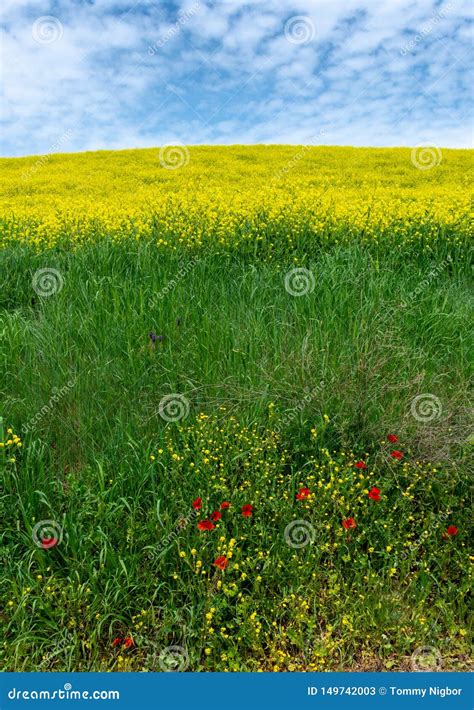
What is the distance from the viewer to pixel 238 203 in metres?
9.93

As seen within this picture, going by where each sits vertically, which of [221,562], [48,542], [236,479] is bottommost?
[48,542]

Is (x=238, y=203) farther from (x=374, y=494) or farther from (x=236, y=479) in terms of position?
(x=374, y=494)

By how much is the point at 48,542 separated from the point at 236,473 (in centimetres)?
122

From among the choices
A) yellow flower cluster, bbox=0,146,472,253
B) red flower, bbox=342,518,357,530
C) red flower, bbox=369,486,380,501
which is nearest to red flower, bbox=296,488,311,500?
red flower, bbox=342,518,357,530

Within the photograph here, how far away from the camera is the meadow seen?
9.58 ft

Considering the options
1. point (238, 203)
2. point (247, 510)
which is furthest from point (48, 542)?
point (238, 203)

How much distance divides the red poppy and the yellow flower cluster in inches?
201

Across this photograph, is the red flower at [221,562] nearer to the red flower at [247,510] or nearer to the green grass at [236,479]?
the green grass at [236,479]

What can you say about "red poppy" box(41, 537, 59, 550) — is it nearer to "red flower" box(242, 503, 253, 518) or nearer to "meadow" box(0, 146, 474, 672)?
"meadow" box(0, 146, 474, 672)

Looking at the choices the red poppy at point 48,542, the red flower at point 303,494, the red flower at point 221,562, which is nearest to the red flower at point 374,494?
the red flower at point 303,494

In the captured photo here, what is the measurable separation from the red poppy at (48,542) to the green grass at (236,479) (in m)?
0.05

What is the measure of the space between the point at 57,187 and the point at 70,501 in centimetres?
1444

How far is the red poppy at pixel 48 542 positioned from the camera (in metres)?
3.16

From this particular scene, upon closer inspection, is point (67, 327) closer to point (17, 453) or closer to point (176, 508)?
point (17, 453)
